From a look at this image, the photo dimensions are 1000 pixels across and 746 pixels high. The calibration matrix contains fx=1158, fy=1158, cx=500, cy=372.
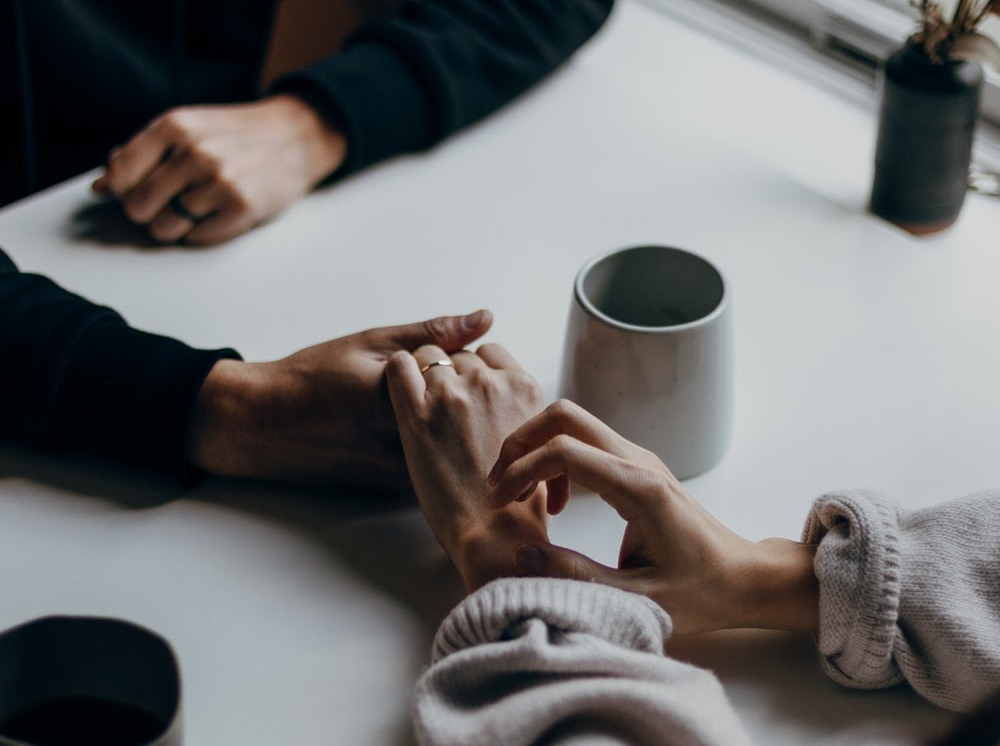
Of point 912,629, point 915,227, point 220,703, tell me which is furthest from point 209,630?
point 915,227

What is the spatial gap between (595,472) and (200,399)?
0.30m

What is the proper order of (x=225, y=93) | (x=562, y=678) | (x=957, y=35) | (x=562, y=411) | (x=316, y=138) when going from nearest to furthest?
(x=562, y=678), (x=562, y=411), (x=957, y=35), (x=316, y=138), (x=225, y=93)

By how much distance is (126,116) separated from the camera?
120 cm

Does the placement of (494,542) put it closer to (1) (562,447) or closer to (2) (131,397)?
(1) (562,447)

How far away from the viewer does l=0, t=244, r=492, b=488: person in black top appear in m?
0.75

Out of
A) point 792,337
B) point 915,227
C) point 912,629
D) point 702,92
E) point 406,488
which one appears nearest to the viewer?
point 912,629

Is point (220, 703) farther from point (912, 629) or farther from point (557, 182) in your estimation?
point (557, 182)

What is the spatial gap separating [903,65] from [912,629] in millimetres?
520

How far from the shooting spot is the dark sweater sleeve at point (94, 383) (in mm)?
761

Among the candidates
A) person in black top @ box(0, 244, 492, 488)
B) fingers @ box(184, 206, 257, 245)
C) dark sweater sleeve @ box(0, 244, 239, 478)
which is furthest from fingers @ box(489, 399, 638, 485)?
fingers @ box(184, 206, 257, 245)

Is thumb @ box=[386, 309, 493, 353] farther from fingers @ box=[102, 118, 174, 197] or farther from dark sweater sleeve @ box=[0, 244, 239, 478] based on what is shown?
fingers @ box=[102, 118, 174, 197]

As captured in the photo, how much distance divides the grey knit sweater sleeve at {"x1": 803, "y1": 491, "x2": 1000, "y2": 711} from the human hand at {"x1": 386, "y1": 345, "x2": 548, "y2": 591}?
0.17m

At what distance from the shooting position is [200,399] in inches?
30.9

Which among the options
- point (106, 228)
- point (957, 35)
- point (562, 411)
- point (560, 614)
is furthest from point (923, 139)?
point (106, 228)
